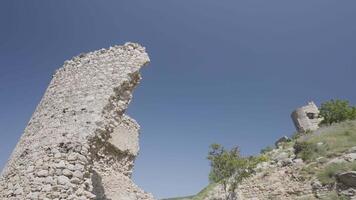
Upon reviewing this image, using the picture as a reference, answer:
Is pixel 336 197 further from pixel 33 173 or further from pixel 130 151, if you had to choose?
pixel 33 173

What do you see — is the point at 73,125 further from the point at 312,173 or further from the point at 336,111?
the point at 336,111

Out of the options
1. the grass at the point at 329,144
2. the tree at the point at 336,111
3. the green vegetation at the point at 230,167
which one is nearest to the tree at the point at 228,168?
the green vegetation at the point at 230,167

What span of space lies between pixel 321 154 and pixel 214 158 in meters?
7.61

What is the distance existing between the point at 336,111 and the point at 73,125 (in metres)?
27.7

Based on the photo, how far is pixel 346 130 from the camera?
17734 mm

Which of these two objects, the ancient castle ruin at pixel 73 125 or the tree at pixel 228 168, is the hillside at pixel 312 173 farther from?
the ancient castle ruin at pixel 73 125

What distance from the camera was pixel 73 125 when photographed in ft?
20.9

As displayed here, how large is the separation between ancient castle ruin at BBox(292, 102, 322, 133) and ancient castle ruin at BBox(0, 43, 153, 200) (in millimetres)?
32776

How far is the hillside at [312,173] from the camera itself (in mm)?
12609

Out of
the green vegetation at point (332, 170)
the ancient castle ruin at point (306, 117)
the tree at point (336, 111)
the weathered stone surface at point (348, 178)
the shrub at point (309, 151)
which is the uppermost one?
the ancient castle ruin at point (306, 117)

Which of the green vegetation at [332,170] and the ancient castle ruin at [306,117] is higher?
the ancient castle ruin at [306,117]

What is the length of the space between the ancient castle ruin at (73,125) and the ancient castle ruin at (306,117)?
108 ft

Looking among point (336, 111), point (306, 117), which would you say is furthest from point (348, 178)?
point (306, 117)

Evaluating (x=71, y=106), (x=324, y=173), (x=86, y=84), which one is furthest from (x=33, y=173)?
(x=324, y=173)
